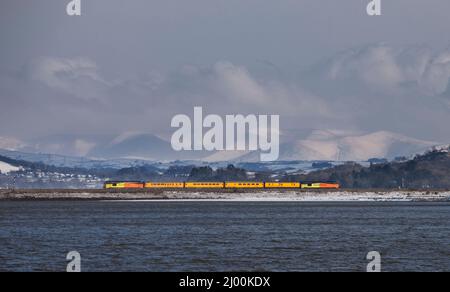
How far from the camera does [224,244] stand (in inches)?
3583

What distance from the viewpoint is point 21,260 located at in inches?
2965

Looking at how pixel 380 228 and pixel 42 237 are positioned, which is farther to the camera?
pixel 380 228

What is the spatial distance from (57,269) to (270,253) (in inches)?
771

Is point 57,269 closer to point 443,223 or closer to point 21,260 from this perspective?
point 21,260

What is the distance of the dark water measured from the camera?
72.6 m

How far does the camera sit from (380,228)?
117m

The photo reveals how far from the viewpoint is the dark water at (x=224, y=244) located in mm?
72562

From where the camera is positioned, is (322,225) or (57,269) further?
(322,225)

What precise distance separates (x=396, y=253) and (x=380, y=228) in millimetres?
35698
